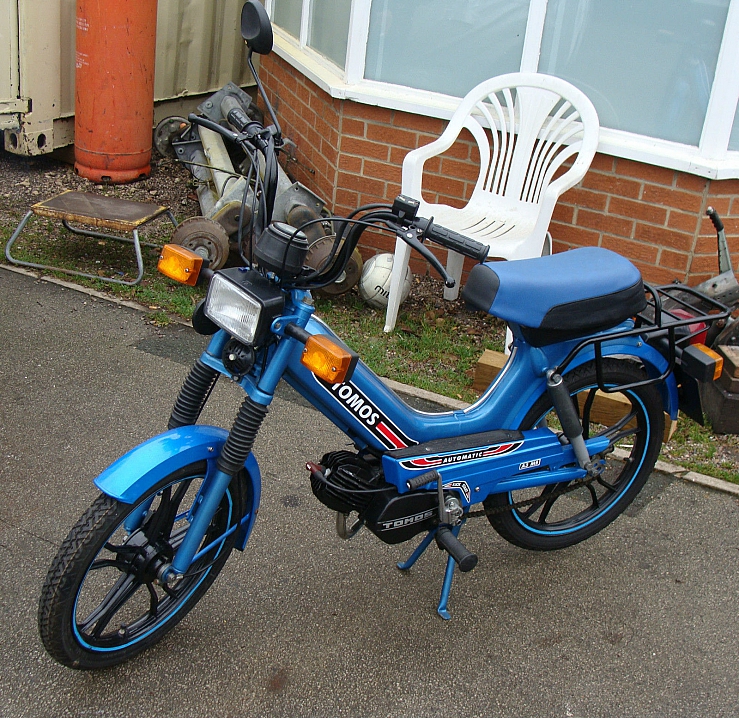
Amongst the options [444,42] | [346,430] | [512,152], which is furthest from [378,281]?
[346,430]

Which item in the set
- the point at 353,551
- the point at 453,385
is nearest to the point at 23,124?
the point at 453,385

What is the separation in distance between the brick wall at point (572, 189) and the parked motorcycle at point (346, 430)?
2016mm

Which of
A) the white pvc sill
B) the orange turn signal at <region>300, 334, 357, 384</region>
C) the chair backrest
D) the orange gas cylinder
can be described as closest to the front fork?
the orange turn signal at <region>300, 334, 357, 384</region>

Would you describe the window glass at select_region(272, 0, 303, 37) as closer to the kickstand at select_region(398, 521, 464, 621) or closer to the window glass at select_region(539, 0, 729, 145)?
the window glass at select_region(539, 0, 729, 145)

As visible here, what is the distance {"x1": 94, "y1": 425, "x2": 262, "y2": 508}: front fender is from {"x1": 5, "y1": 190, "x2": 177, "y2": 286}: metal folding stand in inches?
111

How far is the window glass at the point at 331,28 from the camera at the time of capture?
18.3 feet

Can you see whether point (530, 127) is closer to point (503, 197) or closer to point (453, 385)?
point (503, 197)

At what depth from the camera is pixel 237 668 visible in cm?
264

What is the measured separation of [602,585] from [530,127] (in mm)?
2761

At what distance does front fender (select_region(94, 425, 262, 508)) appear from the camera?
7.53ft

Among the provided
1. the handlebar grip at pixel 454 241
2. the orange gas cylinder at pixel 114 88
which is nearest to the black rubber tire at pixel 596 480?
the handlebar grip at pixel 454 241

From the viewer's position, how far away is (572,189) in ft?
16.5

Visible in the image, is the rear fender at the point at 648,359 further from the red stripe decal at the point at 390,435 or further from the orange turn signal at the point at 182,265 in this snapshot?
the orange turn signal at the point at 182,265

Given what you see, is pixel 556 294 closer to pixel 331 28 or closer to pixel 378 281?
pixel 378 281
